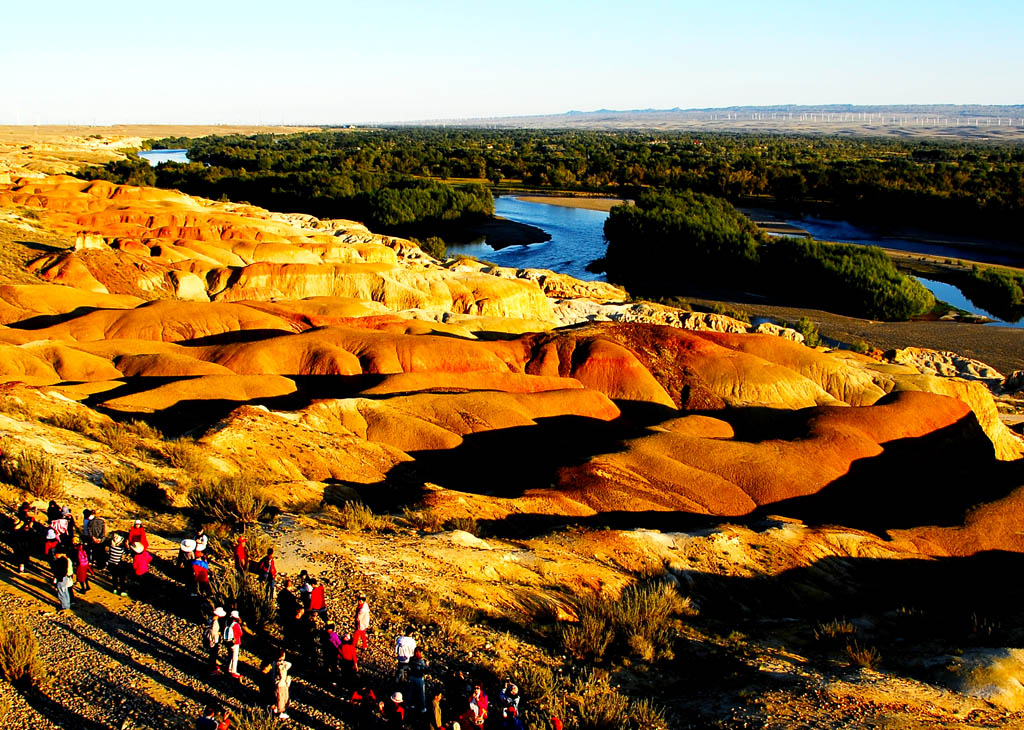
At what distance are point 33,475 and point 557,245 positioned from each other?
95.3 metres

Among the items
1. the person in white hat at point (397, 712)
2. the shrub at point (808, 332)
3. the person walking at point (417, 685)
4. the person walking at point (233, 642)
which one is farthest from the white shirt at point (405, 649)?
the shrub at point (808, 332)

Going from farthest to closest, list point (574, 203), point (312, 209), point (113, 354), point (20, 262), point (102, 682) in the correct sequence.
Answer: point (574, 203) < point (312, 209) < point (20, 262) < point (113, 354) < point (102, 682)

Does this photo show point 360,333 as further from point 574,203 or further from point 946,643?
point 574,203

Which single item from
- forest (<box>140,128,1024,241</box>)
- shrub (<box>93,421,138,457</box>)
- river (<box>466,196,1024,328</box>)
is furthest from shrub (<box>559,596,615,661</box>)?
forest (<box>140,128,1024,241</box>)

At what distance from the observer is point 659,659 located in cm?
1269

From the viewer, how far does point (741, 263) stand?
8525 centimetres

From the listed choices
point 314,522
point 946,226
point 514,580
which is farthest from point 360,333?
point 946,226

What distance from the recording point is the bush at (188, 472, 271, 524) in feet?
51.4

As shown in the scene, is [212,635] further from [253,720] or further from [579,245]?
[579,245]

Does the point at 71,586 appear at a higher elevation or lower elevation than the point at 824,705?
higher

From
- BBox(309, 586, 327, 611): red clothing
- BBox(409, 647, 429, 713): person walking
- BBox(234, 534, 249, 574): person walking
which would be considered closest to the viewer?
BBox(409, 647, 429, 713): person walking

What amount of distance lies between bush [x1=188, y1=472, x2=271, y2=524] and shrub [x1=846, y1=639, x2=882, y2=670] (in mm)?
11441

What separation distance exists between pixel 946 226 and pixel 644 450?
350 ft

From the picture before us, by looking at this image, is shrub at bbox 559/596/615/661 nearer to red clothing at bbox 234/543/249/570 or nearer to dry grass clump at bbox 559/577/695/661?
dry grass clump at bbox 559/577/695/661
